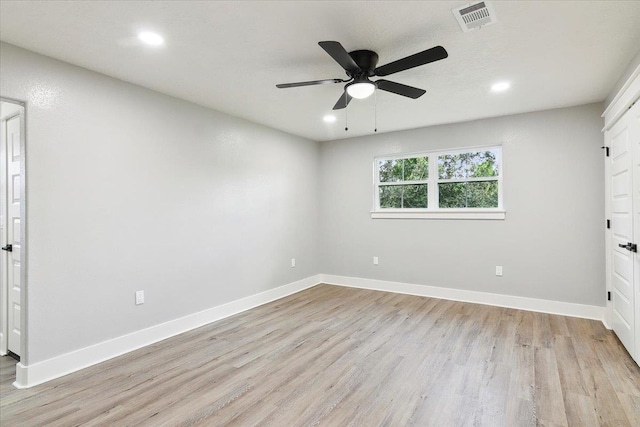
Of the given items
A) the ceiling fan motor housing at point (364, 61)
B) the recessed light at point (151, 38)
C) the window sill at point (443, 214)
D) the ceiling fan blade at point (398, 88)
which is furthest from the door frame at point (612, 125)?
the recessed light at point (151, 38)

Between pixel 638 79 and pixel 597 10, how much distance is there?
881 millimetres

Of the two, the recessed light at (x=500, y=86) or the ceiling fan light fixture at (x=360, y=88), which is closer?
the ceiling fan light fixture at (x=360, y=88)

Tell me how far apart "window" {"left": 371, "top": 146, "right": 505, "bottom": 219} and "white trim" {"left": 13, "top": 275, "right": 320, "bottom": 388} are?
8.41ft

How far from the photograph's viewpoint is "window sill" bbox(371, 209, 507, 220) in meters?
4.52

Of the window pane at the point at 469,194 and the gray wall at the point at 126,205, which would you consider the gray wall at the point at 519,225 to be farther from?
the gray wall at the point at 126,205

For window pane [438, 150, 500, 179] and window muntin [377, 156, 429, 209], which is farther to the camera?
window muntin [377, 156, 429, 209]

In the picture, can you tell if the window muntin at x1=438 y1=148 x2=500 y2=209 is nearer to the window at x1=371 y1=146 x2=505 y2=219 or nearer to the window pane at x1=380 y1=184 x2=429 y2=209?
the window at x1=371 y1=146 x2=505 y2=219

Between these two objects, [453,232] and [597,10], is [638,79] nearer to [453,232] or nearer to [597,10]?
[597,10]

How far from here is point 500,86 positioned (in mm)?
3350

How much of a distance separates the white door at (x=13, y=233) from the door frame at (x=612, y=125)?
5.08 m

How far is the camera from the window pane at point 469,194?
183 inches

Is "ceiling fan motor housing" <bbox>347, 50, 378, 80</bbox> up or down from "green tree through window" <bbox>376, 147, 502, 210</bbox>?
up

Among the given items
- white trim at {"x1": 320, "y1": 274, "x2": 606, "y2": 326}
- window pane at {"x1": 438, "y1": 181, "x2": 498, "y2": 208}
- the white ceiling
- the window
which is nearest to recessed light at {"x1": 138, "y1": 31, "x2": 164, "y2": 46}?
the white ceiling

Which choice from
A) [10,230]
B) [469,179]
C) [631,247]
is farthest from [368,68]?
[10,230]
